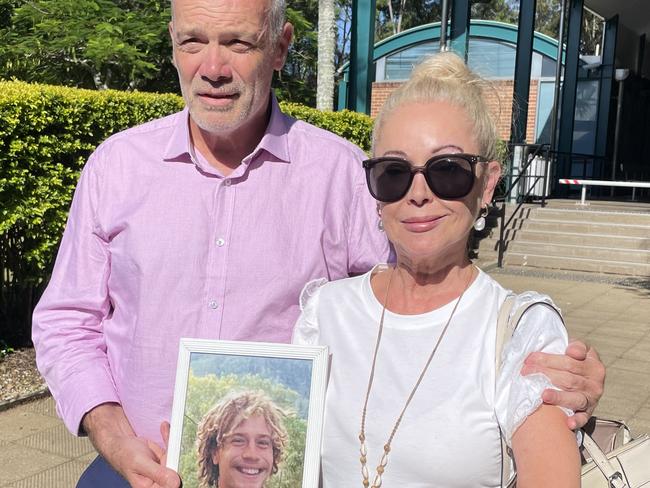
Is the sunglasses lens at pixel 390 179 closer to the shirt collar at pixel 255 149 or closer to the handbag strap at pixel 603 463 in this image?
the shirt collar at pixel 255 149

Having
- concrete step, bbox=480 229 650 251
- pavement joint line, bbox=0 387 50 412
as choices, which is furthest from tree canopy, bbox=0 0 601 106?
pavement joint line, bbox=0 387 50 412

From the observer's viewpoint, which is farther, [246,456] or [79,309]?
[79,309]

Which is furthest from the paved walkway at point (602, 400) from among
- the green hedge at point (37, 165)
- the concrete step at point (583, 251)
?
the green hedge at point (37, 165)

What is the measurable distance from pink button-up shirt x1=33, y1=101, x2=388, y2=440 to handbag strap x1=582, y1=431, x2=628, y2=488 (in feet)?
2.55

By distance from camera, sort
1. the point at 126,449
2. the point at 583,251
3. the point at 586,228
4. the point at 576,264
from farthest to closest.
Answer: the point at 586,228
the point at 583,251
the point at 576,264
the point at 126,449

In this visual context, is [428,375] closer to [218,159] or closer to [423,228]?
[423,228]

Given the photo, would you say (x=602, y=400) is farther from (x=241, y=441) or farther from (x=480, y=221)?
→ (x=241, y=441)

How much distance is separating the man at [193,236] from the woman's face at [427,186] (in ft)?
1.22

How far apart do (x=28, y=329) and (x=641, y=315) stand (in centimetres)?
729

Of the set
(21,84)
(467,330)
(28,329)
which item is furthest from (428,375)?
(28,329)

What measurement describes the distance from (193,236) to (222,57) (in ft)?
1.63

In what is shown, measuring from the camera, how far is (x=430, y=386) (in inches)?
61.0

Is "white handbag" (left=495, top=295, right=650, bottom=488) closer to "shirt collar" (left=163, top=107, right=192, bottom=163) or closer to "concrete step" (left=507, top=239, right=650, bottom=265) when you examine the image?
"shirt collar" (left=163, top=107, right=192, bottom=163)

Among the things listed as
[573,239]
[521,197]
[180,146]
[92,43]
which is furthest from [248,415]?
[521,197]
